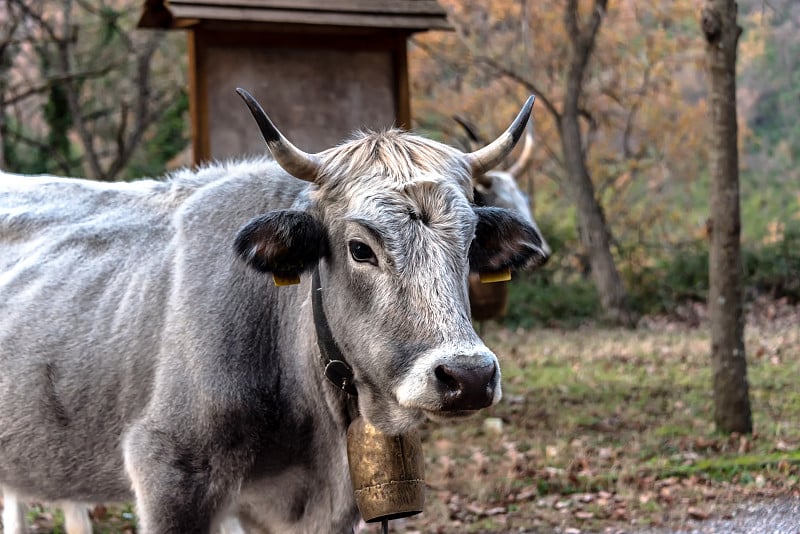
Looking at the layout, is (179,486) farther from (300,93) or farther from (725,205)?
(725,205)

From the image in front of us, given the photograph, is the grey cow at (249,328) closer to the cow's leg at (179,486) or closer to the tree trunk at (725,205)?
the cow's leg at (179,486)

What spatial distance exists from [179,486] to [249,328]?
0.72 m

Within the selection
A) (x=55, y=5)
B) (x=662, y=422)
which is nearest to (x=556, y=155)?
(x=55, y=5)

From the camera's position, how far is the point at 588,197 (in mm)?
18375

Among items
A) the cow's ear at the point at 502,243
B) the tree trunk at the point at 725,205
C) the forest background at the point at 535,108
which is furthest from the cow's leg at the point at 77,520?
the forest background at the point at 535,108

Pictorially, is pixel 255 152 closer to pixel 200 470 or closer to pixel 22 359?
pixel 22 359

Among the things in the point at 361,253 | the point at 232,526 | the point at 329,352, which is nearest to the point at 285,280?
the point at 329,352

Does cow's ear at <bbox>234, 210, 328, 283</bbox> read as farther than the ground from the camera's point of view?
No

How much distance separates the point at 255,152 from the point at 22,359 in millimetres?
4365

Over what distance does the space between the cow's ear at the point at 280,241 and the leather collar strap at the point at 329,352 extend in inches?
6.9

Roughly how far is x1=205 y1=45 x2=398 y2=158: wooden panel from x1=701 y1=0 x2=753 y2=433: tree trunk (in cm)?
283

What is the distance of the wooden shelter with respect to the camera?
8.75m

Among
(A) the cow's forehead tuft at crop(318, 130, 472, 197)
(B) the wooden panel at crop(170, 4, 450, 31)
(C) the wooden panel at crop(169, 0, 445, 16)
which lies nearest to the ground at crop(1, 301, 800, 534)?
(A) the cow's forehead tuft at crop(318, 130, 472, 197)

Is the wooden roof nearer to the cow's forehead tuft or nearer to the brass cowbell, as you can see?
the cow's forehead tuft
